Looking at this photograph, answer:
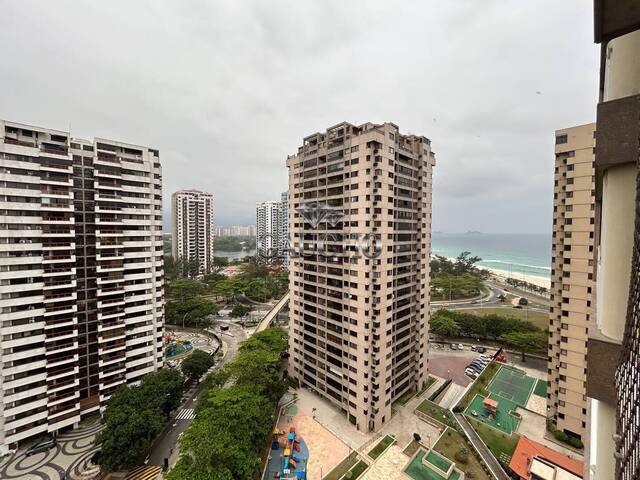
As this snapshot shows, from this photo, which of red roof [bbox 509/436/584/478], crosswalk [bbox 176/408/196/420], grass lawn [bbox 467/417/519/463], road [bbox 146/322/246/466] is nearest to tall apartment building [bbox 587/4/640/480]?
red roof [bbox 509/436/584/478]

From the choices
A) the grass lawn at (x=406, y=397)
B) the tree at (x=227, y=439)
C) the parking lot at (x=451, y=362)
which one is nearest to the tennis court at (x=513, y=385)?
the parking lot at (x=451, y=362)

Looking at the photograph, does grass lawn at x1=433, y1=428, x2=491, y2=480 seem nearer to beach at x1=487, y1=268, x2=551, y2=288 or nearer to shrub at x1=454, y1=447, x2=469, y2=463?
shrub at x1=454, y1=447, x2=469, y2=463

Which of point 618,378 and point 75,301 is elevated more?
point 618,378

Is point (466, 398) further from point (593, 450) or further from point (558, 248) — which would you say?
point (593, 450)

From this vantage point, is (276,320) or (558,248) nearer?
(558,248)

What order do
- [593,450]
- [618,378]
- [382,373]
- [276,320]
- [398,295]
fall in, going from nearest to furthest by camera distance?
[618,378]
[593,450]
[382,373]
[398,295]
[276,320]

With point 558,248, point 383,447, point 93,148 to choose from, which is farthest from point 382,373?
point 93,148

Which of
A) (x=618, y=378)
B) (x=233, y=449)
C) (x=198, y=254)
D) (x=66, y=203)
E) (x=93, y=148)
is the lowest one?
(x=233, y=449)
